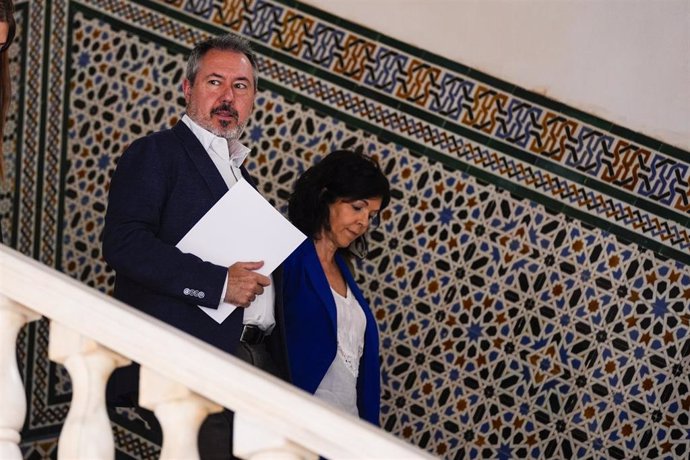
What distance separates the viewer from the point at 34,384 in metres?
4.36

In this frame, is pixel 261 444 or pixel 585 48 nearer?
pixel 261 444

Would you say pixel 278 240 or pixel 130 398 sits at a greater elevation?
pixel 278 240

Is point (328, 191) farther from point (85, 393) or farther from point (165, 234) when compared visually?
point (85, 393)

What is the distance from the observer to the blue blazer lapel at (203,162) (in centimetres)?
287

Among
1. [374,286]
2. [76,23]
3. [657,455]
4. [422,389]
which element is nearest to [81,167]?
[76,23]

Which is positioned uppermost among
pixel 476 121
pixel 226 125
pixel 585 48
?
pixel 585 48

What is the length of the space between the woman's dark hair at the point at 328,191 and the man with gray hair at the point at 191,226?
0.26 metres

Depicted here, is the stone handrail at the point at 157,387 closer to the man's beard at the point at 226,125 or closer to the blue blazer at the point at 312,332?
the man's beard at the point at 226,125

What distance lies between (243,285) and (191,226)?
185 millimetres

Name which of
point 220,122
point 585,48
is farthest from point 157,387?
point 585,48

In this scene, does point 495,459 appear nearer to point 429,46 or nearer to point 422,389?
point 422,389

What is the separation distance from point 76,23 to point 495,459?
1964 mm

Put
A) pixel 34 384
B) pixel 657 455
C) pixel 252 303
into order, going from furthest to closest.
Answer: pixel 34 384
pixel 657 455
pixel 252 303

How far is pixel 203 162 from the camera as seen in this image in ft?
9.48
